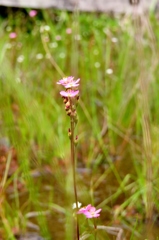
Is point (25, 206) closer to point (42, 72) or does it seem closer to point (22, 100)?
point (22, 100)

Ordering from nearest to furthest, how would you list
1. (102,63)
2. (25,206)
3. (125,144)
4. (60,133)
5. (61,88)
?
(25,206)
(60,133)
(125,144)
(61,88)
(102,63)

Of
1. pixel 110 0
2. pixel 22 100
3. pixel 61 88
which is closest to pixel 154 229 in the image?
pixel 22 100

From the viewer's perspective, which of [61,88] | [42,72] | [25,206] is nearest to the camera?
[25,206]

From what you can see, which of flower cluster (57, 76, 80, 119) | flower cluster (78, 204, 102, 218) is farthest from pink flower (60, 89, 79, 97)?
flower cluster (78, 204, 102, 218)

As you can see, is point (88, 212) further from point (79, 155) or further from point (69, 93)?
point (79, 155)

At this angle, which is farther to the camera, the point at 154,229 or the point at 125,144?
the point at 125,144

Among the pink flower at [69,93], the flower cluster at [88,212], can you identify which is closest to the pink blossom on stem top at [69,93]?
the pink flower at [69,93]

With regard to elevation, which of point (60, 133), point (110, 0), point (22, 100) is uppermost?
point (110, 0)

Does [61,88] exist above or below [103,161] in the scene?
above

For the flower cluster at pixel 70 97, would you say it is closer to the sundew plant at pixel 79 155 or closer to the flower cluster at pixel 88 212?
the sundew plant at pixel 79 155

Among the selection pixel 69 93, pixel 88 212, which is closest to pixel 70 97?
pixel 69 93
